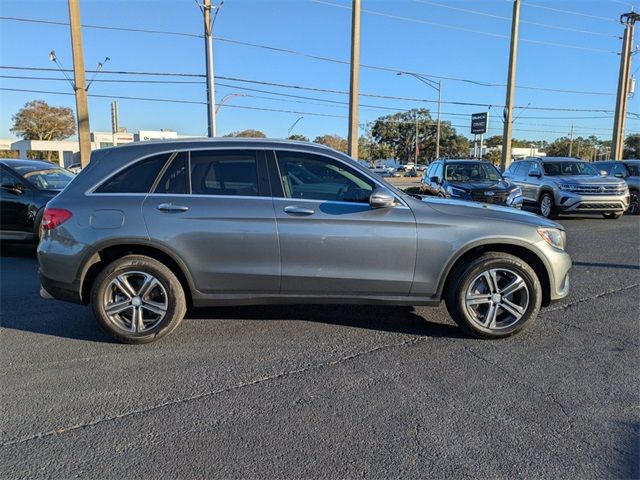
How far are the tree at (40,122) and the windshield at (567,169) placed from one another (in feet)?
253

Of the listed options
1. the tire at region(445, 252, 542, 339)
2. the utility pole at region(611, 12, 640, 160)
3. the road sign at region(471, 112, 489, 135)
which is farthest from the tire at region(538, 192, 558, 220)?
the utility pole at region(611, 12, 640, 160)

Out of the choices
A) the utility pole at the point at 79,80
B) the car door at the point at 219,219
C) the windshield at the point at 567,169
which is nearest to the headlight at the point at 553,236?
the car door at the point at 219,219

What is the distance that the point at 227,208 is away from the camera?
408 cm

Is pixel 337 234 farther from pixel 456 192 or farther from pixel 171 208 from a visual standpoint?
pixel 456 192

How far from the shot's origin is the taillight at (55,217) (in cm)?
409

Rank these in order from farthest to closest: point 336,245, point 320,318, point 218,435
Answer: point 320,318, point 336,245, point 218,435

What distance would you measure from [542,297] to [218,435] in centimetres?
307

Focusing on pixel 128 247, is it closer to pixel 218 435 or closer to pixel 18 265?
pixel 218 435

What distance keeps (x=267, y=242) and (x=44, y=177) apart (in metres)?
6.38

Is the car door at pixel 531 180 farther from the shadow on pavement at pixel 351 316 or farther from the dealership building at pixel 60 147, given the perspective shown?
the dealership building at pixel 60 147

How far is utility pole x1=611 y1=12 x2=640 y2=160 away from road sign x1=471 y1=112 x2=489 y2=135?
718cm

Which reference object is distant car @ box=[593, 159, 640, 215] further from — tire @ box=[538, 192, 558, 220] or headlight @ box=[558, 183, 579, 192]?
headlight @ box=[558, 183, 579, 192]

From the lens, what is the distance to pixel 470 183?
11406 mm

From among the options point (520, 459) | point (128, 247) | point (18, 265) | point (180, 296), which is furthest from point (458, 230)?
point (18, 265)
